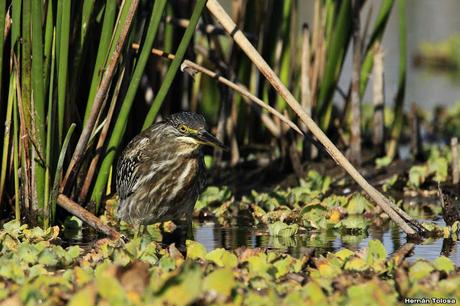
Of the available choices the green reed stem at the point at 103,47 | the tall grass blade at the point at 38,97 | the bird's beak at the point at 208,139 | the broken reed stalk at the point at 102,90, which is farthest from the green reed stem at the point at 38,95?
the bird's beak at the point at 208,139

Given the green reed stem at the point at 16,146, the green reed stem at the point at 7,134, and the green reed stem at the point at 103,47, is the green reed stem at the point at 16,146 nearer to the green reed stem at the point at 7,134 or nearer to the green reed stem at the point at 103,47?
the green reed stem at the point at 7,134

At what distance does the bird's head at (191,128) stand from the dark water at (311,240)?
28.4 inches

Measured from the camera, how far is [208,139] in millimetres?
7617

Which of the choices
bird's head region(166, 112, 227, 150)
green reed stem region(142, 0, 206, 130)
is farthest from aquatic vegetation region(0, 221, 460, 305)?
green reed stem region(142, 0, 206, 130)

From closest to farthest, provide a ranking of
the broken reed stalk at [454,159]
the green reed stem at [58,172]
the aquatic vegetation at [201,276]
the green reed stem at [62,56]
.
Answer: the aquatic vegetation at [201,276]
the green reed stem at [62,56]
the green reed stem at [58,172]
the broken reed stalk at [454,159]

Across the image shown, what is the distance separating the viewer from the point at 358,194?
29.1 ft

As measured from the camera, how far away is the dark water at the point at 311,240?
746 cm

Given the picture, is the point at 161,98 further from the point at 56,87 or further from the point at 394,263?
the point at 394,263

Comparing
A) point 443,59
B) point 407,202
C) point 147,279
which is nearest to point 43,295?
point 147,279

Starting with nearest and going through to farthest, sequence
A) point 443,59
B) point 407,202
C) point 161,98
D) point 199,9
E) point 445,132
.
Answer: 1. point 199,9
2. point 161,98
3. point 407,202
4. point 445,132
5. point 443,59

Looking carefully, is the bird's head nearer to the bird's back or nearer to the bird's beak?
the bird's beak

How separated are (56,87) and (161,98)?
2.38 ft

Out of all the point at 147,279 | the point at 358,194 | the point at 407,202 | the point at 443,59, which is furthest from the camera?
the point at 443,59

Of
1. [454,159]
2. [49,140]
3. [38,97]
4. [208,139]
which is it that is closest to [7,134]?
[49,140]
